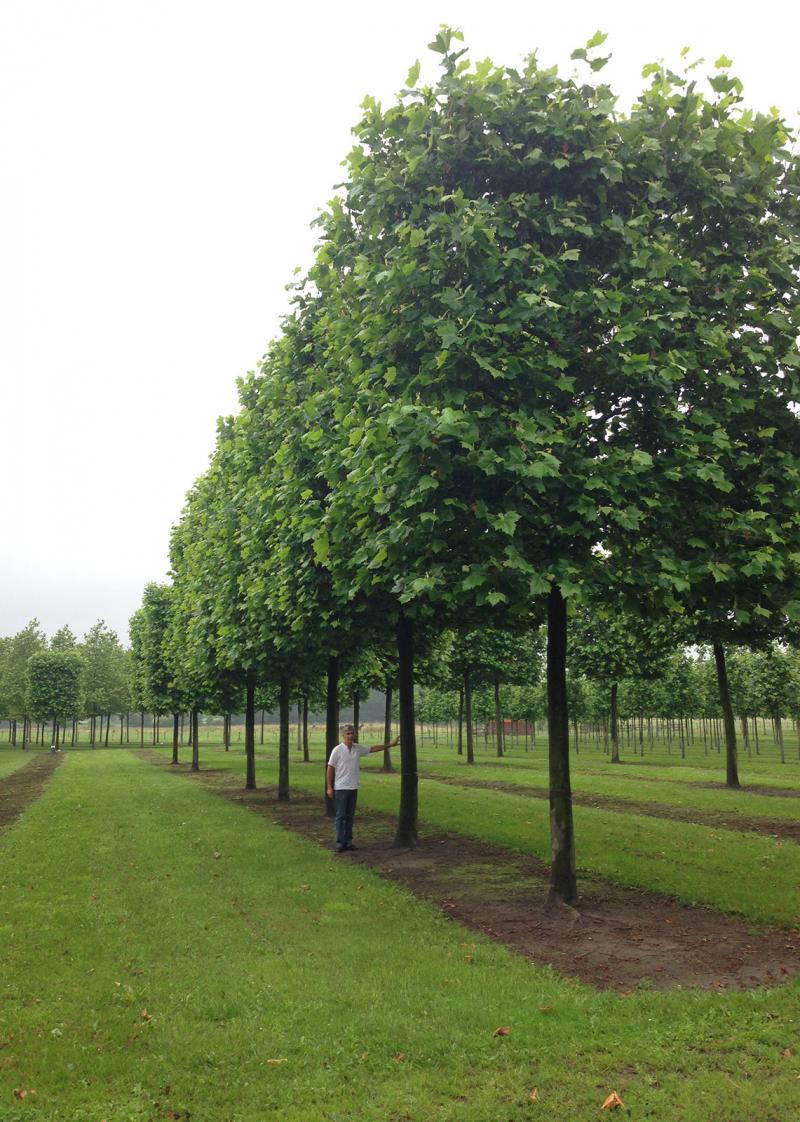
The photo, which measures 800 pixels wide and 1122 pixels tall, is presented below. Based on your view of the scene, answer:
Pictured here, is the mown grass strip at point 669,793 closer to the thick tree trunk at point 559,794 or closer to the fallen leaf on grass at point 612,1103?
the thick tree trunk at point 559,794

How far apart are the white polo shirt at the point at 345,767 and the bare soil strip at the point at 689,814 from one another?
8356mm

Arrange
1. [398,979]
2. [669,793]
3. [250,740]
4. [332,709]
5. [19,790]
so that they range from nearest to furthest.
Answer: [398,979]
[332,709]
[669,793]
[19,790]
[250,740]

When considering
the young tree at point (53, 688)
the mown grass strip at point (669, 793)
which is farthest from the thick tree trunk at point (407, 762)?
the young tree at point (53, 688)

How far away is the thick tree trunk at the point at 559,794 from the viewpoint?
36.4 feet

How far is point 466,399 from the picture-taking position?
10.1m

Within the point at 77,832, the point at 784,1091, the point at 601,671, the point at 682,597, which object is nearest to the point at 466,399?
the point at 682,597

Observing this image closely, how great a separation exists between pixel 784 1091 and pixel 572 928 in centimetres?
456

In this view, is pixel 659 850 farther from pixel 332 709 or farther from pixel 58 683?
pixel 58 683

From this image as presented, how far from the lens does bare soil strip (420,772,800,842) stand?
58.6ft

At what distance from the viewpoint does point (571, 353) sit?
10180mm

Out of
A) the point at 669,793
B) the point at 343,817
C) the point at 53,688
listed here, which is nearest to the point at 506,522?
the point at 343,817

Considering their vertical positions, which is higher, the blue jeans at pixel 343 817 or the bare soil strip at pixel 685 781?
the blue jeans at pixel 343 817

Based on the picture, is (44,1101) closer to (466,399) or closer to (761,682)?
(466,399)

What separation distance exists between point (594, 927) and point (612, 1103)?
477cm
